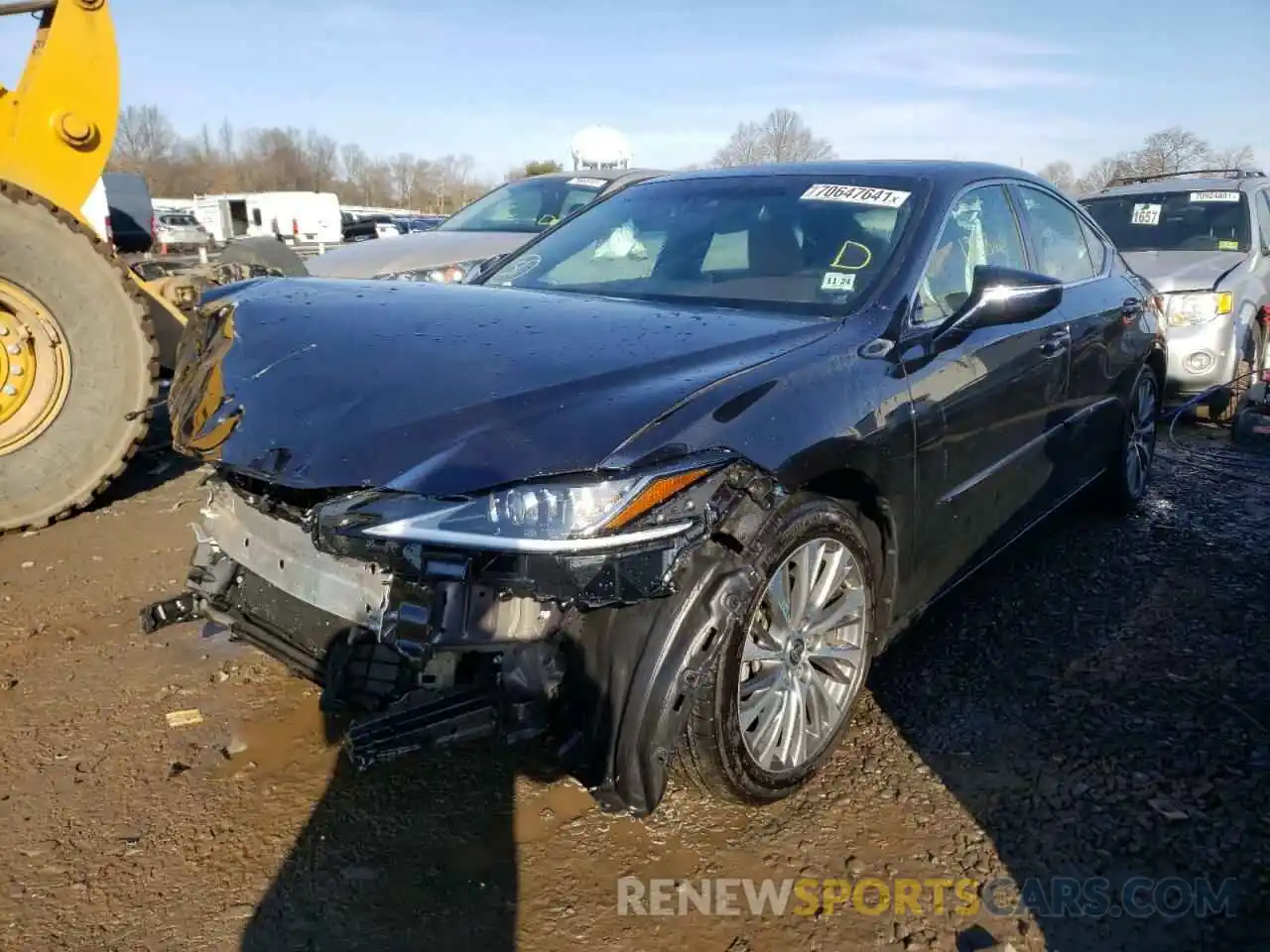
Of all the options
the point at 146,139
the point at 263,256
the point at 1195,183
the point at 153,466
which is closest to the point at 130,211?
the point at 263,256

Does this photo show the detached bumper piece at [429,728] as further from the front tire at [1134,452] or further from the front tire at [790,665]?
the front tire at [1134,452]

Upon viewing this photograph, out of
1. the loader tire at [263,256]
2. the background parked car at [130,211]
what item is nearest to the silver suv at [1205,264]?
the loader tire at [263,256]

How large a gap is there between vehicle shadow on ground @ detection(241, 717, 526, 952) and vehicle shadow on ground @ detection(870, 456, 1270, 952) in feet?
3.80

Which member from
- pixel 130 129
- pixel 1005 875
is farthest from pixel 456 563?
pixel 130 129

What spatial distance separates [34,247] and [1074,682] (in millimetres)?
4724

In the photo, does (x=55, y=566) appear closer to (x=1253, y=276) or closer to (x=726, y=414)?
(x=726, y=414)

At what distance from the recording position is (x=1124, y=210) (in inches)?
322

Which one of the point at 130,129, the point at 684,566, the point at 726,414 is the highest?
the point at 130,129

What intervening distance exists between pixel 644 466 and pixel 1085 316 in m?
2.76

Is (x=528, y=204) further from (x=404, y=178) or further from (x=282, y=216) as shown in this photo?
(x=404, y=178)

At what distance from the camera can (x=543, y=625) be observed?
6.75 ft

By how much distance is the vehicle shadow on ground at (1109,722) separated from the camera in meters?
2.27

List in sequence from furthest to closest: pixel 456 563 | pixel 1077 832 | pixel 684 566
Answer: pixel 1077 832, pixel 684 566, pixel 456 563

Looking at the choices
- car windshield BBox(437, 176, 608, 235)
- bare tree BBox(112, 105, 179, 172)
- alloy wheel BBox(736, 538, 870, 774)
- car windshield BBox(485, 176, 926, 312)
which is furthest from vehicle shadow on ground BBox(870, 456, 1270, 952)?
bare tree BBox(112, 105, 179, 172)
